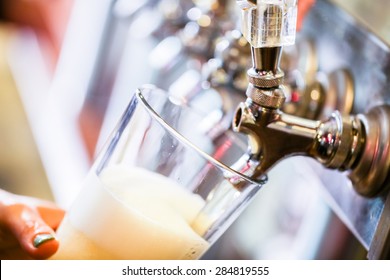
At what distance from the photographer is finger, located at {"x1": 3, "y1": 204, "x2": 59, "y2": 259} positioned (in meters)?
0.65

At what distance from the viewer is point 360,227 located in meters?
0.68

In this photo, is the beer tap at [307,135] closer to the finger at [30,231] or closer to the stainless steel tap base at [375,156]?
the stainless steel tap base at [375,156]

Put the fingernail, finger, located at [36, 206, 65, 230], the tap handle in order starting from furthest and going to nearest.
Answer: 1. finger, located at [36, 206, 65, 230]
2. the fingernail
3. the tap handle

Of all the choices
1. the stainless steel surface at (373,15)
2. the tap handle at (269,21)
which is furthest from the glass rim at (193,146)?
the stainless steel surface at (373,15)

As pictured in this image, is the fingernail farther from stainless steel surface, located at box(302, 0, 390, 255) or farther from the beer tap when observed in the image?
stainless steel surface, located at box(302, 0, 390, 255)

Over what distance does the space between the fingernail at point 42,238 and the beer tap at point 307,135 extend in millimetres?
230

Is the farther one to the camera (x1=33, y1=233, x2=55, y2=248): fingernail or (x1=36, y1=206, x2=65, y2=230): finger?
(x1=36, y1=206, x2=65, y2=230): finger

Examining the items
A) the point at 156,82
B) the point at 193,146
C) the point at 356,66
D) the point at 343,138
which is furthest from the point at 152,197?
the point at 156,82

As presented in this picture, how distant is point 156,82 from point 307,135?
2.71ft

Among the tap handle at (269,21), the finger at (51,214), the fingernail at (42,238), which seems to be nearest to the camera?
the tap handle at (269,21)

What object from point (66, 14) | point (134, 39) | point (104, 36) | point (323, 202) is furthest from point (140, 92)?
point (66, 14)

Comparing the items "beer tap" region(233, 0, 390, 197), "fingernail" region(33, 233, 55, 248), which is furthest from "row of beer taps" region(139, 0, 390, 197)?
"fingernail" region(33, 233, 55, 248)

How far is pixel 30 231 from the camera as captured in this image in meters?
0.68

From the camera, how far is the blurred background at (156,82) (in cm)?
73
